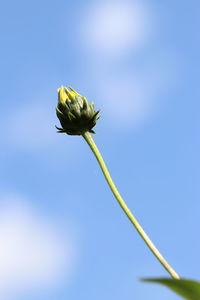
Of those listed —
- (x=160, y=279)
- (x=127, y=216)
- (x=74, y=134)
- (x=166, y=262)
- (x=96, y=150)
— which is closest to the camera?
(x=160, y=279)

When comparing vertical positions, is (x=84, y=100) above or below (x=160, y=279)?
above

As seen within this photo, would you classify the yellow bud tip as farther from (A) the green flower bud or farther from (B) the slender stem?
(B) the slender stem

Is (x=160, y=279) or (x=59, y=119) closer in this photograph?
(x=160, y=279)

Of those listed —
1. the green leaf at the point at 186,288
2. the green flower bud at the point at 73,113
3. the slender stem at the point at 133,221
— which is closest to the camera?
the green leaf at the point at 186,288

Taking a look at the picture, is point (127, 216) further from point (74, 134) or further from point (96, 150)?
point (74, 134)

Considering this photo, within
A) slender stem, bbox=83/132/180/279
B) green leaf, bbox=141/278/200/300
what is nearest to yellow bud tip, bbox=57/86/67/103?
slender stem, bbox=83/132/180/279

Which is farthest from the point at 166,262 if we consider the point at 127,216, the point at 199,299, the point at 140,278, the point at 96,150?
the point at 96,150

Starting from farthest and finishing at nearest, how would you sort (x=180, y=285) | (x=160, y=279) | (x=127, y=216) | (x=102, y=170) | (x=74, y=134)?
1. (x=74, y=134)
2. (x=102, y=170)
3. (x=127, y=216)
4. (x=180, y=285)
5. (x=160, y=279)

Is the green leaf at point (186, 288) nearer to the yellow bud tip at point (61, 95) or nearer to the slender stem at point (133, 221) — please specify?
the slender stem at point (133, 221)

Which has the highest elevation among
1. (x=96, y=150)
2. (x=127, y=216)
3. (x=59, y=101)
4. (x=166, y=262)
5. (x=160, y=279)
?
(x=59, y=101)

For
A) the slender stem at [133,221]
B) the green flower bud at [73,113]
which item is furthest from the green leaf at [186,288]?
the green flower bud at [73,113]
